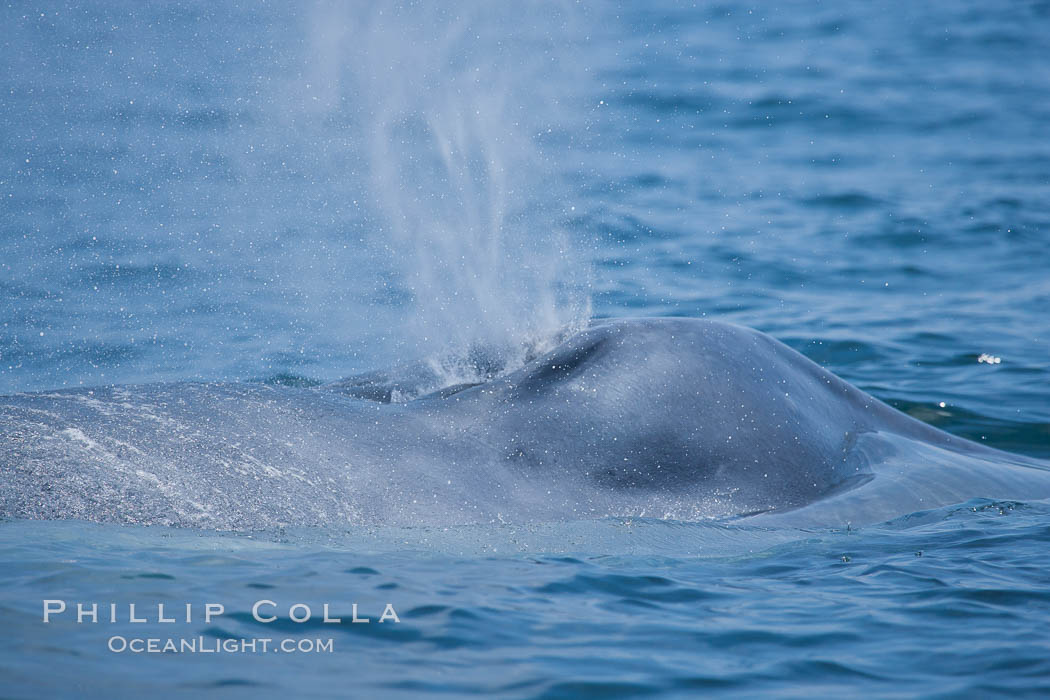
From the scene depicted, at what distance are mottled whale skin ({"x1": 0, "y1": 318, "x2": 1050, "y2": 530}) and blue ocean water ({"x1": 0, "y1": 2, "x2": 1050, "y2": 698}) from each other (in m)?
0.12

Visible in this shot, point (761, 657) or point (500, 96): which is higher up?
point (500, 96)

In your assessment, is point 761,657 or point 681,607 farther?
point 681,607

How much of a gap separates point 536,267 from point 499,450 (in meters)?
4.26

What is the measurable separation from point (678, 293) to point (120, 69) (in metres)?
9.44

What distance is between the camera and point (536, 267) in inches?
376

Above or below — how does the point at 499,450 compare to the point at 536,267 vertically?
below

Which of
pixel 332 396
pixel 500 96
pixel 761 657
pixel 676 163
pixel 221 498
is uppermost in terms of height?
pixel 500 96

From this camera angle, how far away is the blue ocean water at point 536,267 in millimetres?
4727

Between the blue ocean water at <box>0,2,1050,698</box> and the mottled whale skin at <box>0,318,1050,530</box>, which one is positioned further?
the mottled whale skin at <box>0,318,1050,530</box>

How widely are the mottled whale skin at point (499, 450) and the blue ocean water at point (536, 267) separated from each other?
12 centimetres

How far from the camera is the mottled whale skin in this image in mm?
5184

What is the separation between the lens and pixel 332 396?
5742 mm

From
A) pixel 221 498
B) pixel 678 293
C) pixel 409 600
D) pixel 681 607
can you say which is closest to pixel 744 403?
pixel 681 607

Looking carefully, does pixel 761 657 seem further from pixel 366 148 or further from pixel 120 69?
pixel 120 69
